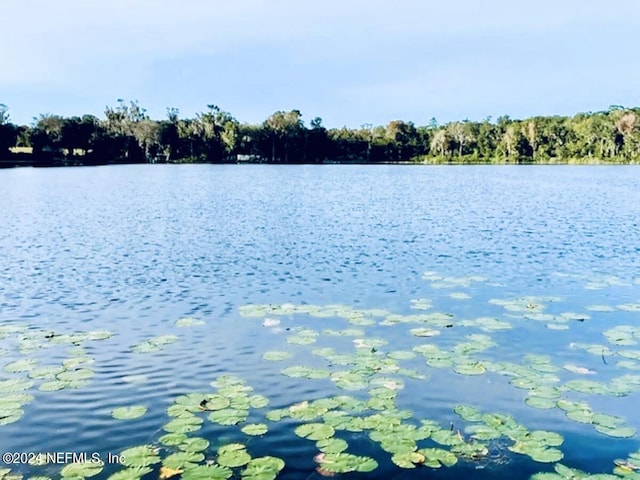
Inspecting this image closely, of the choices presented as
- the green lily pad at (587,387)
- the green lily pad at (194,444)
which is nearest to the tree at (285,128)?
the green lily pad at (587,387)

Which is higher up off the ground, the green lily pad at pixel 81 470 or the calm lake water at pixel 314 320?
the calm lake water at pixel 314 320

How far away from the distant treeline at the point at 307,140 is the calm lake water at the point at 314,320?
81.5 metres

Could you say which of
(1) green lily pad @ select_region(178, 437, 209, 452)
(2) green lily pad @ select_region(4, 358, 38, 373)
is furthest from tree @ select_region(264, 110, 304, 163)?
(1) green lily pad @ select_region(178, 437, 209, 452)

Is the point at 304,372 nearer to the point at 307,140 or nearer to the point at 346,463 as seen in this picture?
the point at 346,463

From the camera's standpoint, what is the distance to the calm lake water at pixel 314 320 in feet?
20.8

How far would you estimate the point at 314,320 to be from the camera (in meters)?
10.9

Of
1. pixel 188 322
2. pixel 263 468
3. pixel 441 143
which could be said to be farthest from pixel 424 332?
pixel 441 143

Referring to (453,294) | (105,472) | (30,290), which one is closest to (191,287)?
(30,290)

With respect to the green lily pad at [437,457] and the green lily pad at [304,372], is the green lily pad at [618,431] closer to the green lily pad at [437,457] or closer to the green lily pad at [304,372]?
the green lily pad at [437,457]

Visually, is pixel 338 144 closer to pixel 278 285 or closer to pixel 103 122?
pixel 103 122

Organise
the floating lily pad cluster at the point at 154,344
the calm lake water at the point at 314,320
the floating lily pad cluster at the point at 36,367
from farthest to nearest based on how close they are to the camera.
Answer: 1. the floating lily pad cluster at the point at 154,344
2. the floating lily pad cluster at the point at 36,367
3. the calm lake water at the point at 314,320

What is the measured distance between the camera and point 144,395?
743cm

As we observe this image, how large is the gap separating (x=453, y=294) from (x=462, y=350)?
3.90 m

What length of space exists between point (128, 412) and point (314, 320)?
4665mm
